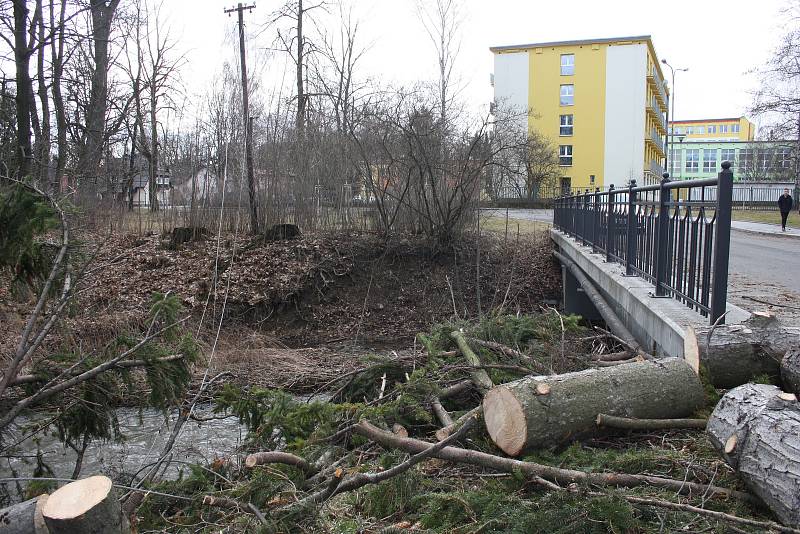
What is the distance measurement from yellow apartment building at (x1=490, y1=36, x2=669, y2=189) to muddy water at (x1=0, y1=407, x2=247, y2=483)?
4535cm

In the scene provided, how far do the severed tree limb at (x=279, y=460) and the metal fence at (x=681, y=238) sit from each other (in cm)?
282

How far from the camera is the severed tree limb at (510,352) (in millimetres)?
5223

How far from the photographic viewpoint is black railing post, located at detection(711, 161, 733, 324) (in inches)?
178

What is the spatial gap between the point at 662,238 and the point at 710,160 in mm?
83224

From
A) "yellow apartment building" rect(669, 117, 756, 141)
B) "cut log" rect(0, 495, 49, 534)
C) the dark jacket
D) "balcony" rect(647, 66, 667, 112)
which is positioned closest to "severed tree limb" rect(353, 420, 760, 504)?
"cut log" rect(0, 495, 49, 534)

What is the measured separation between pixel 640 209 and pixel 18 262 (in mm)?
6026

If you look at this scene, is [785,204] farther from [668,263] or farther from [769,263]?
[668,263]

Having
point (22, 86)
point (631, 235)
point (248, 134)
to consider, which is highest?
point (22, 86)

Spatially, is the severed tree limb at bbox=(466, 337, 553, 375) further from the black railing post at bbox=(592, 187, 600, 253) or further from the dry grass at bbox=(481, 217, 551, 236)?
the dry grass at bbox=(481, 217, 551, 236)

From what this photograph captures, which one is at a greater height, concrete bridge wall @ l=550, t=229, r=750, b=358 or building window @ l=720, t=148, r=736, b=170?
building window @ l=720, t=148, r=736, b=170

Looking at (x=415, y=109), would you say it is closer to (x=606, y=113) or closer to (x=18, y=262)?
(x=18, y=262)

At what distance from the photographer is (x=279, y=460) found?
3896mm

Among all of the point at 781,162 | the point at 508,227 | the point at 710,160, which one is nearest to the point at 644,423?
the point at 508,227

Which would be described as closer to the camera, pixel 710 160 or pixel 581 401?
pixel 581 401
